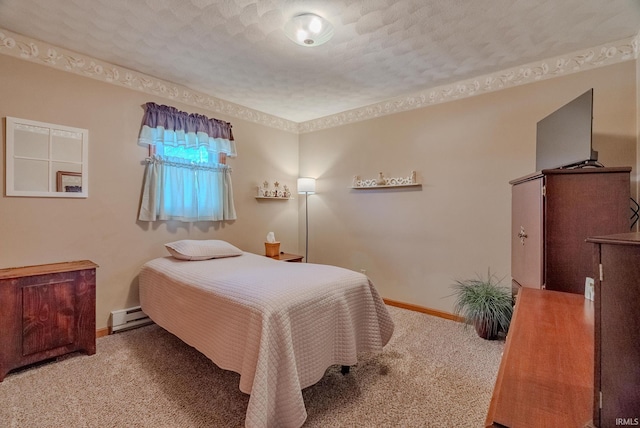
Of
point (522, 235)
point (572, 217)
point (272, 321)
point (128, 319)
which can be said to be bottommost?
point (128, 319)

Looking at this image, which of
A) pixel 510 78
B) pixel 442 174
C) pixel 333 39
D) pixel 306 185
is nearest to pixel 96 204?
pixel 306 185

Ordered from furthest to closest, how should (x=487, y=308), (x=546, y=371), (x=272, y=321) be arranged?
1. (x=487, y=308)
2. (x=272, y=321)
3. (x=546, y=371)

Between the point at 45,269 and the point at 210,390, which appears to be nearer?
the point at 210,390

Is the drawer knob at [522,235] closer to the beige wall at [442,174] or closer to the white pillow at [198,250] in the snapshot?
the beige wall at [442,174]

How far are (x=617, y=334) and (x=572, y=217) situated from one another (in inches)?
53.5

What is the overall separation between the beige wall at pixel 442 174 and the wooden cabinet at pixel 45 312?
2.74m

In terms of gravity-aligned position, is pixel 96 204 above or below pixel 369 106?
below

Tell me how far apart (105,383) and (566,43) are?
4.25 metres

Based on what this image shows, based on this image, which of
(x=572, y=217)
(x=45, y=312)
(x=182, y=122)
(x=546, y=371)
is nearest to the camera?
(x=546, y=371)

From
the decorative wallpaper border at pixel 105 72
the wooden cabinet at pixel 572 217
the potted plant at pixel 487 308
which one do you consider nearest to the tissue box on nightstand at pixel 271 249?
the decorative wallpaper border at pixel 105 72

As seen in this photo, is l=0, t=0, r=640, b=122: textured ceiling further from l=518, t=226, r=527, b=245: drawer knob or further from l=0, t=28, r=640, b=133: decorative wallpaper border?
l=518, t=226, r=527, b=245: drawer knob

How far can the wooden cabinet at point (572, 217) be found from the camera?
1.61 metres

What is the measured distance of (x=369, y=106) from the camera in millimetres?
3730

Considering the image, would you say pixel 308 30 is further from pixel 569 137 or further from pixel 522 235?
pixel 522 235
